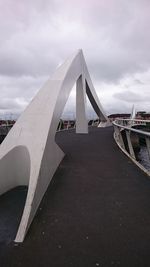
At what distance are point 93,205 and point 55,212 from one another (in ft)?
2.13

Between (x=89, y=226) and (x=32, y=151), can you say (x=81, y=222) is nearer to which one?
(x=89, y=226)

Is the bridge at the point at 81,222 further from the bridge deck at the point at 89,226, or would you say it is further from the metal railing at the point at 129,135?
the metal railing at the point at 129,135

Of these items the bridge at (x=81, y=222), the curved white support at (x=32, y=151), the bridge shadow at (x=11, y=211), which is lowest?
the bridge shadow at (x=11, y=211)

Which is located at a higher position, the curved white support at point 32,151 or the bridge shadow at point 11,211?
the curved white support at point 32,151

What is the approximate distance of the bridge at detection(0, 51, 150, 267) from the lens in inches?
91.4

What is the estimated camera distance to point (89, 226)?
9.54 ft

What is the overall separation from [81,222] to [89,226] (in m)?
0.15

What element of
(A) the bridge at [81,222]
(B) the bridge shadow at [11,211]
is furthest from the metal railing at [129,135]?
(B) the bridge shadow at [11,211]

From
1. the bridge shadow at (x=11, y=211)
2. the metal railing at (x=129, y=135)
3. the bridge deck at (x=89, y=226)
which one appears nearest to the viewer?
Result: the bridge deck at (x=89, y=226)

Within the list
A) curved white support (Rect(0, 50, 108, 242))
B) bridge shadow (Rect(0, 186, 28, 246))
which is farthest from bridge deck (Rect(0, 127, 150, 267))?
curved white support (Rect(0, 50, 108, 242))

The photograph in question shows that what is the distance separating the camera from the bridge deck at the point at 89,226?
2.30 m

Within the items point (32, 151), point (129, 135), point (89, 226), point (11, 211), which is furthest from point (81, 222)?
point (129, 135)

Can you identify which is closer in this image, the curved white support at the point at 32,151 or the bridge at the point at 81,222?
the bridge at the point at 81,222

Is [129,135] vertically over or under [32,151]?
under
